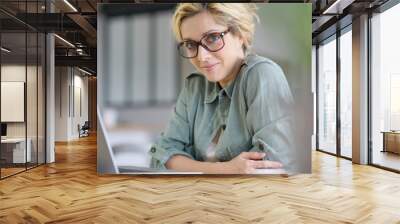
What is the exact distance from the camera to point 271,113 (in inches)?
244

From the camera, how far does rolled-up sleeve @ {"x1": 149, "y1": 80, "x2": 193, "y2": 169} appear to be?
6.35 metres

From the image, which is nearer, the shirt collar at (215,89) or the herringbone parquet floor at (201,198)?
the herringbone parquet floor at (201,198)

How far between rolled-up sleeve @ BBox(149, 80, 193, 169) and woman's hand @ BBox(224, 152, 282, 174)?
68 centimetres

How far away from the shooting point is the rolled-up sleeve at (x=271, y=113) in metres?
6.09

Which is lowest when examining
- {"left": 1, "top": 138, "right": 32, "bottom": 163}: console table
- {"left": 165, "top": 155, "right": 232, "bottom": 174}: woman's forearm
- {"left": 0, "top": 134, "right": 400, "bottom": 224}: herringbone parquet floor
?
{"left": 0, "top": 134, "right": 400, "bottom": 224}: herringbone parquet floor

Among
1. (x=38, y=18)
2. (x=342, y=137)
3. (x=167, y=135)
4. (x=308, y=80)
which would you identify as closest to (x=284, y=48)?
(x=308, y=80)

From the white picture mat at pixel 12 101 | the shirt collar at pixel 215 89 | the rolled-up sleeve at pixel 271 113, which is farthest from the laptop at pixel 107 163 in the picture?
the white picture mat at pixel 12 101

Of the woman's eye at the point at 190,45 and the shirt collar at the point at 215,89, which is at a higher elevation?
the woman's eye at the point at 190,45

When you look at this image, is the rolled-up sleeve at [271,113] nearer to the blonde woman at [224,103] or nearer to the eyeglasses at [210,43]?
the blonde woman at [224,103]

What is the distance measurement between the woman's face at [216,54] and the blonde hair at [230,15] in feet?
0.25

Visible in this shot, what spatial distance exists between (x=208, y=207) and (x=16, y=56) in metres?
4.53

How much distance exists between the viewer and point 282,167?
628cm

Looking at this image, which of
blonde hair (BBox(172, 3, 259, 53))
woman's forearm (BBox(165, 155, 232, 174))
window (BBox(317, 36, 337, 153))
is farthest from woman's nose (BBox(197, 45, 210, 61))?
window (BBox(317, 36, 337, 153))

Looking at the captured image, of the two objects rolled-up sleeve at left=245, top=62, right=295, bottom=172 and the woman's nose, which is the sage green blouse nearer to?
rolled-up sleeve at left=245, top=62, right=295, bottom=172
